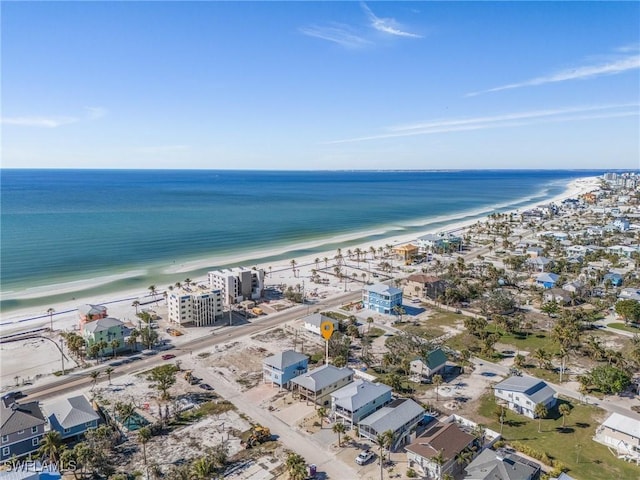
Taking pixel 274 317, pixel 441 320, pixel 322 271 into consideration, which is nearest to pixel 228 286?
pixel 274 317

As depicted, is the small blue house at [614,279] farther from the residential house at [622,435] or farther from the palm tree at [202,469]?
the palm tree at [202,469]

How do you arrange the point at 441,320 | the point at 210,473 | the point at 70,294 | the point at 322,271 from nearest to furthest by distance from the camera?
the point at 210,473, the point at 441,320, the point at 70,294, the point at 322,271

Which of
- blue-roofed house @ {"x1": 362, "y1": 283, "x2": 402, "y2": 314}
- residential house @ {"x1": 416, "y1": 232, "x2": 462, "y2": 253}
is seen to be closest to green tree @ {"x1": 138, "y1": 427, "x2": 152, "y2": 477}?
blue-roofed house @ {"x1": 362, "y1": 283, "x2": 402, "y2": 314}

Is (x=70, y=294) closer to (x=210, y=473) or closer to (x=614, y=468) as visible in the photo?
(x=210, y=473)

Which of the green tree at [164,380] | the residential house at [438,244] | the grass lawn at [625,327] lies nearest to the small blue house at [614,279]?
the grass lawn at [625,327]

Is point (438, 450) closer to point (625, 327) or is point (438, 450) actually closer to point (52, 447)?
point (52, 447)

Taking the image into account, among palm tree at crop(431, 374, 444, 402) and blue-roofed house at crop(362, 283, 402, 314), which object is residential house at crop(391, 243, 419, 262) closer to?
blue-roofed house at crop(362, 283, 402, 314)
